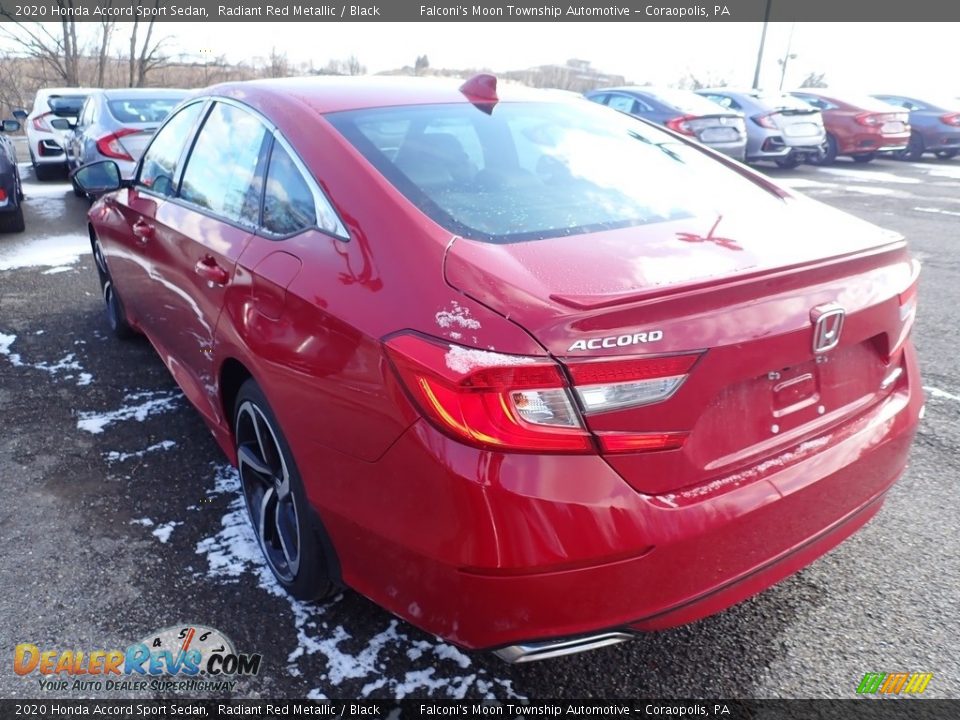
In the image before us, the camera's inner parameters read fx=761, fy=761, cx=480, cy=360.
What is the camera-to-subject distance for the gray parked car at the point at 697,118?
12172mm

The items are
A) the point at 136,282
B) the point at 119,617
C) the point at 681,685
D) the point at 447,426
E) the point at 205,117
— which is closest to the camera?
the point at 447,426

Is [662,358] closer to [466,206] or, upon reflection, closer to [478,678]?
[466,206]

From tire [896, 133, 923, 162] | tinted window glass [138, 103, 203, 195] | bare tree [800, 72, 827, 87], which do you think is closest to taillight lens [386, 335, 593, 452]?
tinted window glass [138, 103, 203, 195]

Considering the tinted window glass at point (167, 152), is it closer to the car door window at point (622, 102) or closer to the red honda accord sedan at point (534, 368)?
the red honda accord sedan at point (534, 368)

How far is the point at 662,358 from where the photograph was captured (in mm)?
1658

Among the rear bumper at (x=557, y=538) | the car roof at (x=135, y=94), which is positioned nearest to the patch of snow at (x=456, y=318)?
the rear bumper at (x=557, y=538)

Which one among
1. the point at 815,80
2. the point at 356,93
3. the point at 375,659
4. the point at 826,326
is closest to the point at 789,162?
the point at 356,93

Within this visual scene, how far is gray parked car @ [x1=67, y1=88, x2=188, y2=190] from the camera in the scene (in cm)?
809

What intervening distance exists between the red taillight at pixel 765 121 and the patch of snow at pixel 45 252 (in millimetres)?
11191

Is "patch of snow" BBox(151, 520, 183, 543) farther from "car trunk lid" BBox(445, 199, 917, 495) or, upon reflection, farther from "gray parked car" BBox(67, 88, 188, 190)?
"gray parked car" BBox(67, 88, 188, 190)

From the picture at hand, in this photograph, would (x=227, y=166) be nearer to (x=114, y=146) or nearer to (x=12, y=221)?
(x=114, y=146)

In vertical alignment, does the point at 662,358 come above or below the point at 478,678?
above

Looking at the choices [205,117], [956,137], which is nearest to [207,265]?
[205,117]

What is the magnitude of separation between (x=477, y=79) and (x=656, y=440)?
5.92ft
